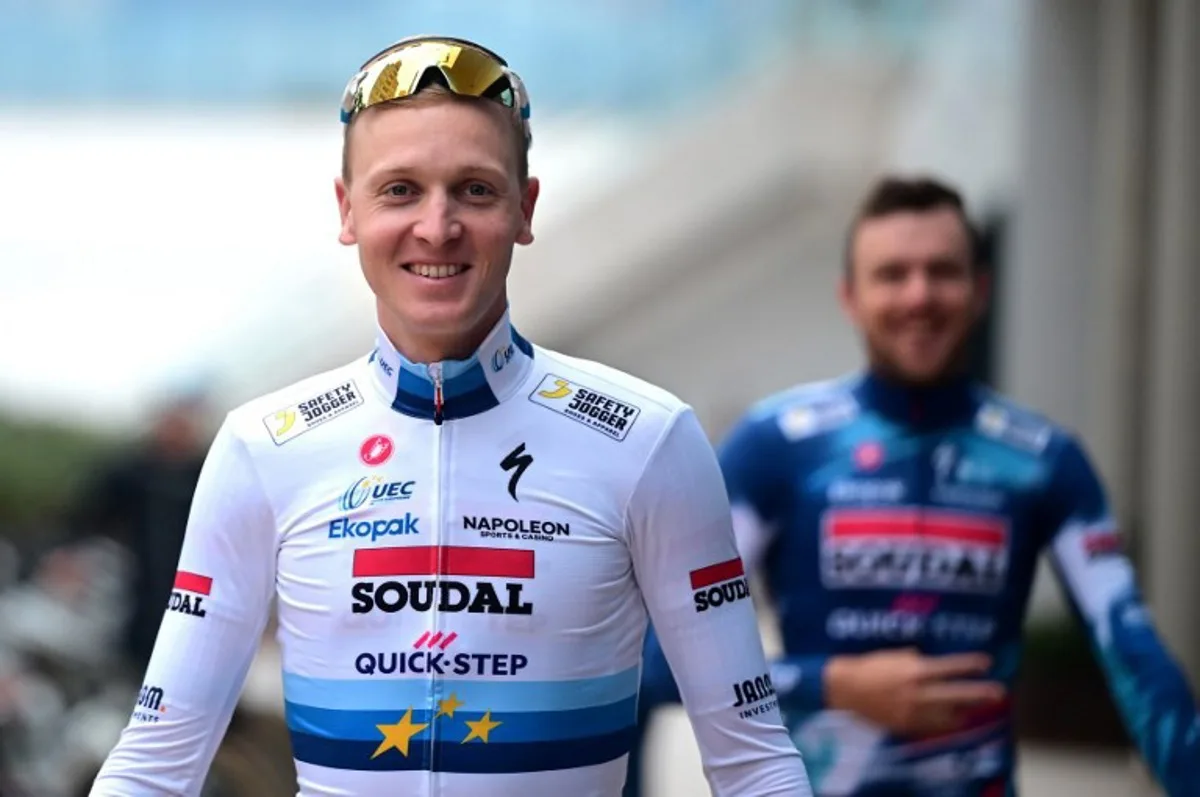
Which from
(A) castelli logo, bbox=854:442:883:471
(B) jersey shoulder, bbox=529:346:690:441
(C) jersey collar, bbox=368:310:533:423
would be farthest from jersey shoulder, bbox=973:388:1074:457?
(C) jersey collar, bbox=368:310:533:423

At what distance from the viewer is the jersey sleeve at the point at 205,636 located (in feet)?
9.48

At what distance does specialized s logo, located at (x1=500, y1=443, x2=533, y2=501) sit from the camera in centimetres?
295

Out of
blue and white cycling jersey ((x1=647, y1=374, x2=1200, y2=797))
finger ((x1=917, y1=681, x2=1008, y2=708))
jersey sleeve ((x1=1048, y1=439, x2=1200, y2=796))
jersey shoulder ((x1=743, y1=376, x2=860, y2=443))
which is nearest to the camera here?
jersey sleeve ((x1=1048, y1=439, x2=1200, y2=796))

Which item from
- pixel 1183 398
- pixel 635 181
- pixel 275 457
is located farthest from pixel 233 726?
pixel 635 181

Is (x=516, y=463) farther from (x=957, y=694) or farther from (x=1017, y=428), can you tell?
(x=1017, y=428)

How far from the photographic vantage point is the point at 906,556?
4.54m

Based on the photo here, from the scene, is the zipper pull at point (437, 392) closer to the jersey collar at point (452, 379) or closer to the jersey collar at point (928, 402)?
the jersey collar at point (452, 379)

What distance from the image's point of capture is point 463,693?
Result: 2.86 meters

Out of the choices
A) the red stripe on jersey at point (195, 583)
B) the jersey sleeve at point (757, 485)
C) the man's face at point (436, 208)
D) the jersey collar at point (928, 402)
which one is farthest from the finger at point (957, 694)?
the red stripe on jersey at point (195, 583)

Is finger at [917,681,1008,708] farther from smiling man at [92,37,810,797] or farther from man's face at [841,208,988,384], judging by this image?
smiling man at [92,37,810,797]

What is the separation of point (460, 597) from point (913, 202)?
2.13 metres

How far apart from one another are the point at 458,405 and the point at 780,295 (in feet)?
54.4

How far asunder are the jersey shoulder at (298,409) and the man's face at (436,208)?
0.19 meters

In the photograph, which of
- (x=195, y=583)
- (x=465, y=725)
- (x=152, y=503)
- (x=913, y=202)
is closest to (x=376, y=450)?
(x=195, y=583)
